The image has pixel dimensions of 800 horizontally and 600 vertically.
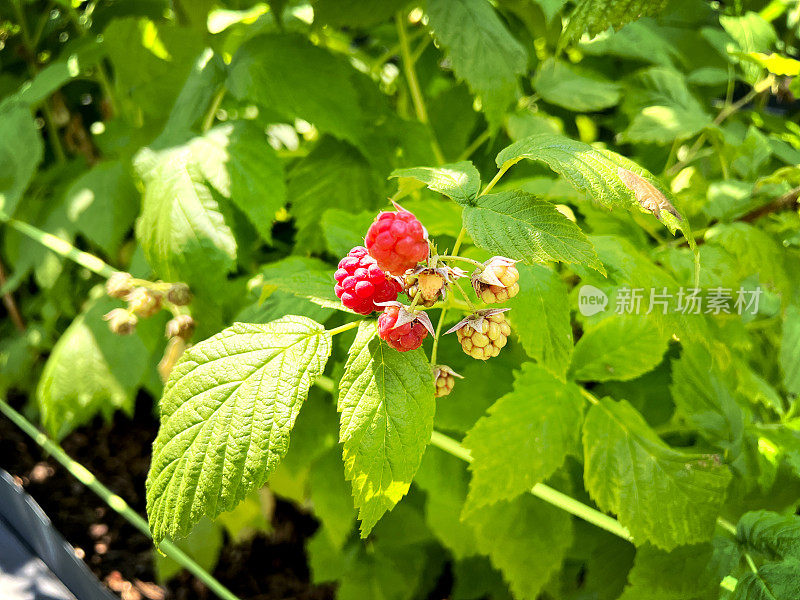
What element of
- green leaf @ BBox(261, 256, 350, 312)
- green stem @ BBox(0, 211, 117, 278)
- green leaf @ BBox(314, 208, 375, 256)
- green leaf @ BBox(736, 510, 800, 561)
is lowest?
green leaf @ BBox(736, 510, 800, 561)

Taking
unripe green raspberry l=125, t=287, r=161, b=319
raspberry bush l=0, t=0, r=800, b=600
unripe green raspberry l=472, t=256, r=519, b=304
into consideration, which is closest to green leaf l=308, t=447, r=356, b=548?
raspberry bush l=0, t=0, r=800, b=600

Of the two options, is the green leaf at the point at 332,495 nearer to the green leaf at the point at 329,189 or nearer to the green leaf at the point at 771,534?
the green leaf at the point at 329,189

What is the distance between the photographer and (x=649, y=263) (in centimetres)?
59

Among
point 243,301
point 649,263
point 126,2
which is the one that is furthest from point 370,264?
point 126,2

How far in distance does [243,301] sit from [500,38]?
18.3 inches

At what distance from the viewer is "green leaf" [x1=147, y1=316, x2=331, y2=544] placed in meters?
0.43

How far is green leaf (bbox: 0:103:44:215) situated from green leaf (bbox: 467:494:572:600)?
823 mm

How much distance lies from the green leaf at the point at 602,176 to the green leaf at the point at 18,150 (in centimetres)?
80

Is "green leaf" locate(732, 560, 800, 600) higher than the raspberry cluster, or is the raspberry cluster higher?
the raspberry cluster

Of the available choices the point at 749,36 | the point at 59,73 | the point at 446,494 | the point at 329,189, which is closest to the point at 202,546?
the point at 446,494

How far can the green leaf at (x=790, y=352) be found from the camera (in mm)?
712

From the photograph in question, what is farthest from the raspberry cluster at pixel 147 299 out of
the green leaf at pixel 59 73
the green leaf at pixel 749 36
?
the green leaf at pixel 749 36

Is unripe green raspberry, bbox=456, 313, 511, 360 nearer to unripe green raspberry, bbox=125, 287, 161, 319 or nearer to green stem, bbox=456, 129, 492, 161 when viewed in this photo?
unripe green raspberry, bbox=125, 287, 161, 319

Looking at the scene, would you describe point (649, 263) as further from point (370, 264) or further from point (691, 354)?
point (370, 264)
